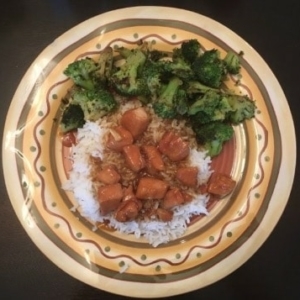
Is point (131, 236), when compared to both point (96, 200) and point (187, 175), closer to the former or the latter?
point (96, 200)

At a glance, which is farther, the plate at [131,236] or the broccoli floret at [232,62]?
the broccoli floret at [232,62]

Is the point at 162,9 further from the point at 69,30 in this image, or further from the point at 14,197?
the point at 14,197

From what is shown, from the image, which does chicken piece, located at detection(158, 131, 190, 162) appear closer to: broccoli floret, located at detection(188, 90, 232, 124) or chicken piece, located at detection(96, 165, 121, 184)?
broccoli floret, located at detection(188, 90, 232, 124)

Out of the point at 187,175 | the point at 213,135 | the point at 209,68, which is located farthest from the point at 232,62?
the point at 187,175

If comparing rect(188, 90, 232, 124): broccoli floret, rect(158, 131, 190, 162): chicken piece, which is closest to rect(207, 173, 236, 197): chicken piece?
rect(158, 131, 190, 162): chicken piece

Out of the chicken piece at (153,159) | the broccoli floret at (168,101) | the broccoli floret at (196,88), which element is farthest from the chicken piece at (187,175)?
the broccoli floret at (196,88)

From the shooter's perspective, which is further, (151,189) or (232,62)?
(232,62)

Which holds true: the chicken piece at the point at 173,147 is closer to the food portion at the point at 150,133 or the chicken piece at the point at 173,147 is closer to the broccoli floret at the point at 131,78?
the food portion at the point at 150,133
